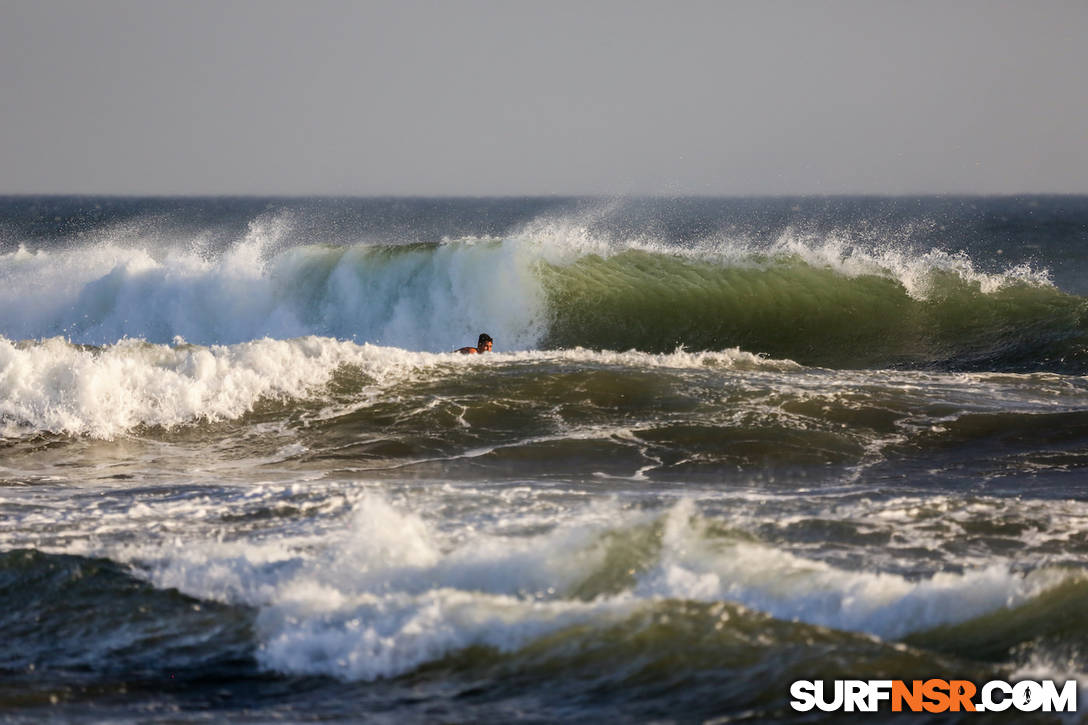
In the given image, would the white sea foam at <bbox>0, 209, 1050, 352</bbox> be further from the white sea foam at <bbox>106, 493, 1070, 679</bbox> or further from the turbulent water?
the white sea foam at <bbox>106, 493, 1070, 679</bbox>

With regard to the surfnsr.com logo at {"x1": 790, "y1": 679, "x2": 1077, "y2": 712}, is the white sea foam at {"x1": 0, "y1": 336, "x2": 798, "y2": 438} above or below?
above

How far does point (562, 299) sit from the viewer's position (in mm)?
22719

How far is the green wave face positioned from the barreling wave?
0.04 m

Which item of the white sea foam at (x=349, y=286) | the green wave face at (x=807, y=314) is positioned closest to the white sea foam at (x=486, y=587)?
the green wave face at (x=807, y=314)

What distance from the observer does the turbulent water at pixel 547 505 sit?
5.68m

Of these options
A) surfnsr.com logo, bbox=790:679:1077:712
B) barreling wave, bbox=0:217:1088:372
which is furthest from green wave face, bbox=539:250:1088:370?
surfnsr.com logo, bbox=790:679:1077:712

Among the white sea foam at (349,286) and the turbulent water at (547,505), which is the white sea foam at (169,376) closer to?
the turbulent water at (547,505)

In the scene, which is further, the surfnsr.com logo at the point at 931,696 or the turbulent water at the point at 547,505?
the turbulent water at the point at 547,505

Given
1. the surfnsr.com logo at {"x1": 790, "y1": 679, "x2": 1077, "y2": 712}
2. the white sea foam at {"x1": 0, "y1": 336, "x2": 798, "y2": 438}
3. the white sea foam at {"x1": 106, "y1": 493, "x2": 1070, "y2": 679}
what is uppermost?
the white sea foam at {"x1": 0, "y1": 336, "x2": 798, "y2": 438}

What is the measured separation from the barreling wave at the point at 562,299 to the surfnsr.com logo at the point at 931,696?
15.4 metres

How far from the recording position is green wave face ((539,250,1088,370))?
67.4 feet

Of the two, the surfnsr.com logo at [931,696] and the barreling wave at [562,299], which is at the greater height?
the barreling wave at [562,299]

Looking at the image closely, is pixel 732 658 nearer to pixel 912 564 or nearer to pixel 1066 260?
pixel 912 564

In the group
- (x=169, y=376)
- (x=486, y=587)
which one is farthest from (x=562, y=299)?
(x=486, y=587)
